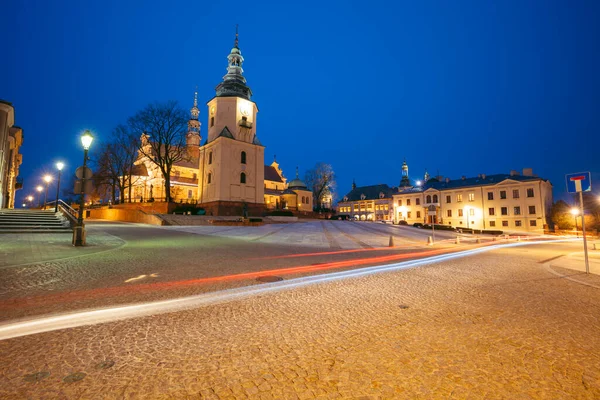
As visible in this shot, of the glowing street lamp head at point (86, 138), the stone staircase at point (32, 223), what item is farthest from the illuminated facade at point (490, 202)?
the stone staircase at point (32, 223)

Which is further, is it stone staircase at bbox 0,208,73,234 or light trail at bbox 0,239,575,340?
stone staircase at bbox 0,208,73,234

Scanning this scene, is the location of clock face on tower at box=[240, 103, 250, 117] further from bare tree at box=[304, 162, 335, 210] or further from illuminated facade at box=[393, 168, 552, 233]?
illuminated facade at box=[393, 168, 552, 233]

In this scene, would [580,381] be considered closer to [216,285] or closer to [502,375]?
[502,375]

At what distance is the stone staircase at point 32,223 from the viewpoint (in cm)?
1658

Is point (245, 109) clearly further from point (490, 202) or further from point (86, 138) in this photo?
point (490, 202)

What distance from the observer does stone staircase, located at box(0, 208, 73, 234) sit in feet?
54.4

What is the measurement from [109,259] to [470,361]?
9966mm

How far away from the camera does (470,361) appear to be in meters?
2.76

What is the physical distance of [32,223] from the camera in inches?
714

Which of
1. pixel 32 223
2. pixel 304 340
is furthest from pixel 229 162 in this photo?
pixel 304 340

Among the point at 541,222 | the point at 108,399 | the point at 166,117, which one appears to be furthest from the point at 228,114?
the point at 541,222

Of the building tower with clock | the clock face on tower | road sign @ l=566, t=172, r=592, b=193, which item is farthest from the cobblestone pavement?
the clock face on tower

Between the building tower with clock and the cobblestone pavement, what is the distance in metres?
40.0

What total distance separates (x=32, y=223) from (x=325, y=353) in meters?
23.3
